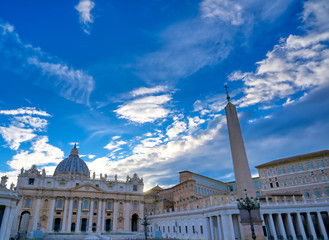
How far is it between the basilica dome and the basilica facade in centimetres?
1720

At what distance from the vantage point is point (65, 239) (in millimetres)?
40062

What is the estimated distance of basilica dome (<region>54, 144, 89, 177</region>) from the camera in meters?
76.3

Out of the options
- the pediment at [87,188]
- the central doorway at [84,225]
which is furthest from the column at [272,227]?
the central doorway at [84,225]

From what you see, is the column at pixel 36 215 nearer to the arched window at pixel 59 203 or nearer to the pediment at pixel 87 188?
the arched window at pixel 59 203

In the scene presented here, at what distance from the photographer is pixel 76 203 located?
57.2 metres

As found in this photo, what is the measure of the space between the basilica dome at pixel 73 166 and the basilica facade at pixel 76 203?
17196mm

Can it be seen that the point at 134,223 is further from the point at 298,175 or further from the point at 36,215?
the point at 298,175

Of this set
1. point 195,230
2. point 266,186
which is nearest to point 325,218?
point 266,186

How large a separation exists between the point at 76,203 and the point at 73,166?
23500mm

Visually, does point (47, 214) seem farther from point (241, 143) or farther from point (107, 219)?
point (241, 143)

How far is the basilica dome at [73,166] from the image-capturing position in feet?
250

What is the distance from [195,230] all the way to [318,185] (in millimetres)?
24361

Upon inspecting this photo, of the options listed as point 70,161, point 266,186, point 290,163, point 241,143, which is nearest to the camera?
point 241,143

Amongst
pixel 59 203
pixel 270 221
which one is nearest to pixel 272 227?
pixel 270 221
